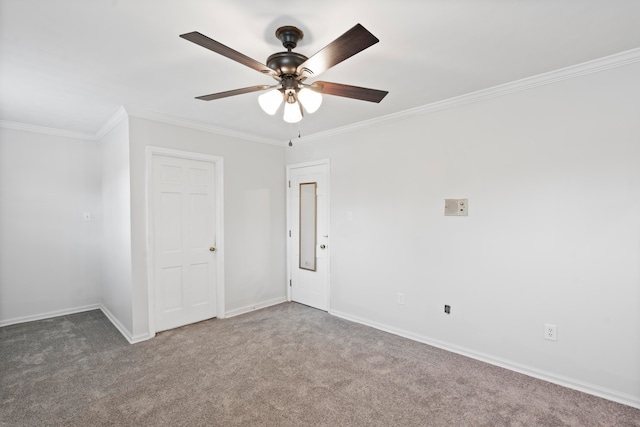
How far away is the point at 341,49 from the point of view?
1.43 metres

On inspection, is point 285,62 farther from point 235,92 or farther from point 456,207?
point 456,207

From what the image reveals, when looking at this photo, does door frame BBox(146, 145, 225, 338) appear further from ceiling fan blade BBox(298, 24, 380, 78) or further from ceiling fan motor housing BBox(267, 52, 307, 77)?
ceiling fan blade BBox(298, 24, 380, 78)

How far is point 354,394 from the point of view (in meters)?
2.34

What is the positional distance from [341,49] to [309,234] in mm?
3156

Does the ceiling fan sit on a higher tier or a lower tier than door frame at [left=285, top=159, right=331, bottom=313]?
higher

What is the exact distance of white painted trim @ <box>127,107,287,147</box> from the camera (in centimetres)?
323

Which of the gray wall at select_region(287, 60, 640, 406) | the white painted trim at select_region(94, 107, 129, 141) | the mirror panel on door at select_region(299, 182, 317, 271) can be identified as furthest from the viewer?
the mirror panel on door at select_region(299, 182, 317, 271)

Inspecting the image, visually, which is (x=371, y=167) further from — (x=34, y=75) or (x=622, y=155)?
(x=34, y=75)

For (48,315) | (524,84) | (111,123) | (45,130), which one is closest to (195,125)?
(111,123)

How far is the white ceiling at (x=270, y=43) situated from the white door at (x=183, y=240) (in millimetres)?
873

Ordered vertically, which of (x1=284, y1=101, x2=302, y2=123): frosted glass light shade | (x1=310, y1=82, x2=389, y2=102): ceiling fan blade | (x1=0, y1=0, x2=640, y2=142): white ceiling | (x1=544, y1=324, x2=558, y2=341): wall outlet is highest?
(x1=0, y1=0, x2=640, y2=142): white ceiling

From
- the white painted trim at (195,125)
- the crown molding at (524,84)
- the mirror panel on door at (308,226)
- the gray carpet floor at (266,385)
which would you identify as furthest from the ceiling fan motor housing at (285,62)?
the mirror panel on door at (308,226)

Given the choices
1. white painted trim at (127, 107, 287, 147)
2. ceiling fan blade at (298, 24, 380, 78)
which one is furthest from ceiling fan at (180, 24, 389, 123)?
white painted trim at (127, 107, 287, 147)

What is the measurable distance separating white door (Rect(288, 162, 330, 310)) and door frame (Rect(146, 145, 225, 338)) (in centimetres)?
108
